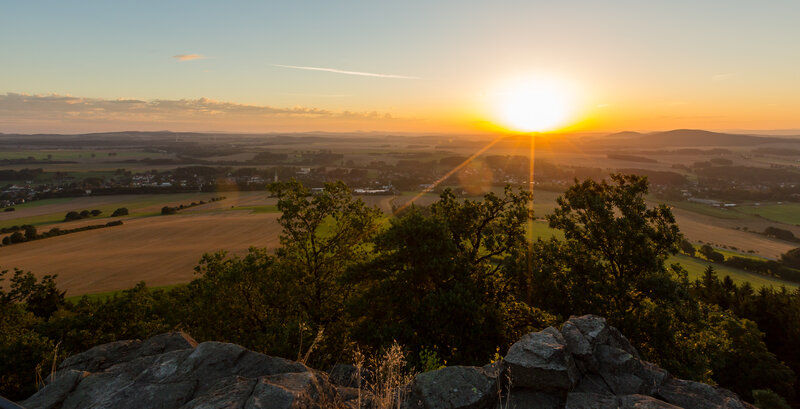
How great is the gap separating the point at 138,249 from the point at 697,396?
289ft

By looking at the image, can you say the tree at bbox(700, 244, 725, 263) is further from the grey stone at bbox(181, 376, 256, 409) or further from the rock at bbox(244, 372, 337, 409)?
the grey stone at bbox(181, 376, 256, 409)

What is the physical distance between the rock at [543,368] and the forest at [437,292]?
21.4 feet

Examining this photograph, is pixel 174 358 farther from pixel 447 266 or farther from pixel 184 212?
pixel 184 212

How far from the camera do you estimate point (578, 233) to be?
20.1 metres

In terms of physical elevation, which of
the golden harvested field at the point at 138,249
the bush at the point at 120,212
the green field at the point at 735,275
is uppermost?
the bush at the point at 120,212

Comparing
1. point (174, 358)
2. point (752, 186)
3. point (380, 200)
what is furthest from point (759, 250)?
point (752, 186)

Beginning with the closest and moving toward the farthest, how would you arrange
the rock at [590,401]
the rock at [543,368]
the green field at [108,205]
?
the rock at [590,401] → the rock at [543,368] → the green field at [108,205]

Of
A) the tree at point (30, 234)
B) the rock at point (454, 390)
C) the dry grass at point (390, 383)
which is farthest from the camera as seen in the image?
the tree at point (30, 234)

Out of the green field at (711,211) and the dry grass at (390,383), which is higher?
the dry grass at (390,383)

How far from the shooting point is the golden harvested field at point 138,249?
55969 mm

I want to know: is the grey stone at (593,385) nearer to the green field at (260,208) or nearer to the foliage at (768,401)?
the foliage at (768,401)

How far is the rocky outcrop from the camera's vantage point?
7.71 metres

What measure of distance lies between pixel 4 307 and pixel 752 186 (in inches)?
9690

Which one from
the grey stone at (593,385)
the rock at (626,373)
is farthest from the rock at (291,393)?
the rock at (626,373)
